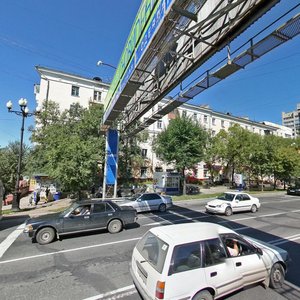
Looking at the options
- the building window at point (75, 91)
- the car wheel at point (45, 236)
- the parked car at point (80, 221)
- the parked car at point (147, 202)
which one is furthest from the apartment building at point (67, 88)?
the car wheel at point (45, 236)

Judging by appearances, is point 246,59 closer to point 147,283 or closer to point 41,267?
point 147,283

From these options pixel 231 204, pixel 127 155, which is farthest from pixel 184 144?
pixel 231 204

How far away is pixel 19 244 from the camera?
28.4 ft

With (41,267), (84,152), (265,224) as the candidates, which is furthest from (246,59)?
(84,152)

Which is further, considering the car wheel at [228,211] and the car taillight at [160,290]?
the car wheel at [228,211]

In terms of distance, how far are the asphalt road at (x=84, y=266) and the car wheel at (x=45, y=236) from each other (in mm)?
262

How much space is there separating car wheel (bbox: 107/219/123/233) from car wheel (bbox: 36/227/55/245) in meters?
2.34

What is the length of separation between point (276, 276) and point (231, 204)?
963 centimetres

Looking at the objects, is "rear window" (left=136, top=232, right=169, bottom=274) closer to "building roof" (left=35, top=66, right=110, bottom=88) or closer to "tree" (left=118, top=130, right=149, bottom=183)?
"tree" (left=118, top=130, right=149, bottom=183)

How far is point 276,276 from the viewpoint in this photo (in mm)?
5312

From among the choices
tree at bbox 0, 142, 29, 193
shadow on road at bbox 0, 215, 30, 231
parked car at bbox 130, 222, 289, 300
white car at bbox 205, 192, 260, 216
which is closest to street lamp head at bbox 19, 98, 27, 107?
shadow on road at bbox 0, 215, 30, 231

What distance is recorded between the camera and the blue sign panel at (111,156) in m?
19.4

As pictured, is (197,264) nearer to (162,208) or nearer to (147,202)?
(147,202)

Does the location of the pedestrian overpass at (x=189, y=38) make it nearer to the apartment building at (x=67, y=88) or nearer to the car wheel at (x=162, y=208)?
the car wheel at (x=162, y=208)
